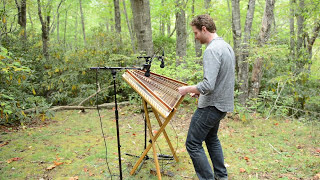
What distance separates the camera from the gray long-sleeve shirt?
2.17 meters

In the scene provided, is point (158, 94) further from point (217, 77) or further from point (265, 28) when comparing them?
point (265, 28)

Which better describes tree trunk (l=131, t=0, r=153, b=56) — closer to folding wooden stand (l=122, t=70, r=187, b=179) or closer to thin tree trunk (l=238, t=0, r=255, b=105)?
thin tree trunk (l=238, t=0, r=255, b=105)

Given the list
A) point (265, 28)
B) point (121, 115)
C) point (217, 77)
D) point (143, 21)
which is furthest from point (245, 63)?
point (217, 77)

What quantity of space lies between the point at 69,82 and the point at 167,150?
17.8 feet

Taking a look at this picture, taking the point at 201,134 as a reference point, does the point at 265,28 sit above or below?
above

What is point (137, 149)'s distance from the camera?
4000mm

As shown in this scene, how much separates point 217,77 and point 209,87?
240 millimetres

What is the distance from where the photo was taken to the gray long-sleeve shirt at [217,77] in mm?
2174

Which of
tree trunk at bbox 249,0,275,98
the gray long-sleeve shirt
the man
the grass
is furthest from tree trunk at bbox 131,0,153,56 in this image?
the gray long-sleeve shirt

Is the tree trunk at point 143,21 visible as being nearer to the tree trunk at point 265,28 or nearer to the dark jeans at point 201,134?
the tree trunk at point 265,28

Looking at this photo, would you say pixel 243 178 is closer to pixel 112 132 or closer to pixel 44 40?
pixel 112 132

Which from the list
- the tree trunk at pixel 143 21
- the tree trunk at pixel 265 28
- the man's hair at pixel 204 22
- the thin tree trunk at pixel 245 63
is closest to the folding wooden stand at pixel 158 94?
the man's hair at pixel 204 22

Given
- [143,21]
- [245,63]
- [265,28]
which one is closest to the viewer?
[265,28]

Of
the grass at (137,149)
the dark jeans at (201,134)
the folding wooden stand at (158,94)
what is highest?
the folding wooden stand at (158,94)
